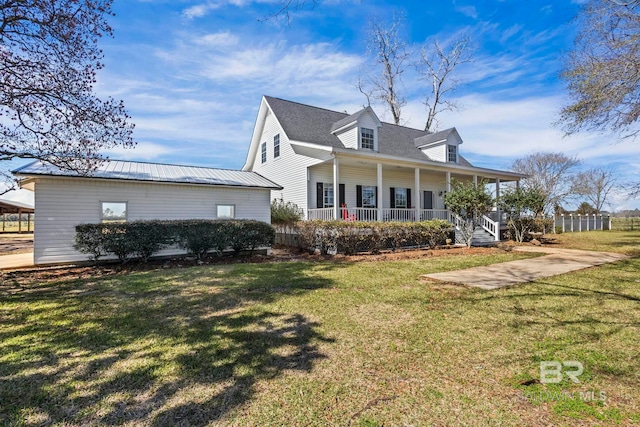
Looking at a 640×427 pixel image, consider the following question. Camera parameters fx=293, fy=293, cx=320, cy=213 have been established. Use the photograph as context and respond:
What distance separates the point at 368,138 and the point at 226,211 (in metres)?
8.51

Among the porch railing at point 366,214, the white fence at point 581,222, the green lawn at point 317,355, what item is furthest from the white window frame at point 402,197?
the white fence at point 581,222

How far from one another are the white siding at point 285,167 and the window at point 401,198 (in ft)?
20.7

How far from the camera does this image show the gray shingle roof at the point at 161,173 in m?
9.62

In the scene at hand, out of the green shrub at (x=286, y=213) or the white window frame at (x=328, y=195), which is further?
the white window frame at (x=328, y=195)

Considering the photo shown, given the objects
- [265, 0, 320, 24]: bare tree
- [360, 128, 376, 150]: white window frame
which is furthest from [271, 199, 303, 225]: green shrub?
[265, 0, 320, 24]: bare tree

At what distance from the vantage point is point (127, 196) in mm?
10898

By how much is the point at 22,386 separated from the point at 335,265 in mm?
6964

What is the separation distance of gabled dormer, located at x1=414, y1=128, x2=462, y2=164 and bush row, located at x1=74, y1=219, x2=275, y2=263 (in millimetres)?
13320

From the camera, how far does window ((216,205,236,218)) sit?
41.9ft

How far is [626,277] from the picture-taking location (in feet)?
22.9

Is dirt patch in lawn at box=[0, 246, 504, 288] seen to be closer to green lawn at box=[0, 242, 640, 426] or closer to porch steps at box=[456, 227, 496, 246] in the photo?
green lawn at box=[0, 242, 640, 426]

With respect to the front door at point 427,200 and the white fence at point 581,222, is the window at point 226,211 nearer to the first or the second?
the front door at point 427,200

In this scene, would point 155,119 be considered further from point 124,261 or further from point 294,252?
point 294,252

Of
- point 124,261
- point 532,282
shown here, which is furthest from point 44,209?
point 532,282
